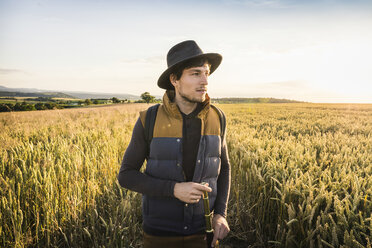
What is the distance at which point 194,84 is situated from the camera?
→ 1627 mm

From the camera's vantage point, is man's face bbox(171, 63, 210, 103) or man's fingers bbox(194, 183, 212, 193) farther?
man's face bbox(171, 63, 210, 103)

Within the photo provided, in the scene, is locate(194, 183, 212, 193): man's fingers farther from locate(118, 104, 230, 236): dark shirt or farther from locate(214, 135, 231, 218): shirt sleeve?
locate(214, 135, 231, 218): shirt sleeve

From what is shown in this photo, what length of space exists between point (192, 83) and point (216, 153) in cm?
61

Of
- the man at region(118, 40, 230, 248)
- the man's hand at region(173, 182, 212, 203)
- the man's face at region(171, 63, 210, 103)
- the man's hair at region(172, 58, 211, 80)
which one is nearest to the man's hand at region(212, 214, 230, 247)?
the man at region(118, 40, 230, 248)

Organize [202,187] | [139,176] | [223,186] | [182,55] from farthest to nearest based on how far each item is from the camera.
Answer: [223,186] → [182,55] → [139,176] → [202,187]

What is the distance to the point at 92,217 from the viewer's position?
2.43m

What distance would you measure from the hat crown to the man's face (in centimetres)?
11

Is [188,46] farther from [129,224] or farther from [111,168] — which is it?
[111,168]

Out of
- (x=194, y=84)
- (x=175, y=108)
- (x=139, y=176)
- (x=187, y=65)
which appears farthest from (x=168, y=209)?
(x=187, y=65)

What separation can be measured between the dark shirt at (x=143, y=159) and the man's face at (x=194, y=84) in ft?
0.51

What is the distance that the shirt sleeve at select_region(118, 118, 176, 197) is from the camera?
1.48 metres

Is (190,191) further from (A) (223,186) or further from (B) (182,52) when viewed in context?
(B) (182,52)

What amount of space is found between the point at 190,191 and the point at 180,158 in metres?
0.29

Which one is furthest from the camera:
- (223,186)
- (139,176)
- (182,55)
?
(223,186)
